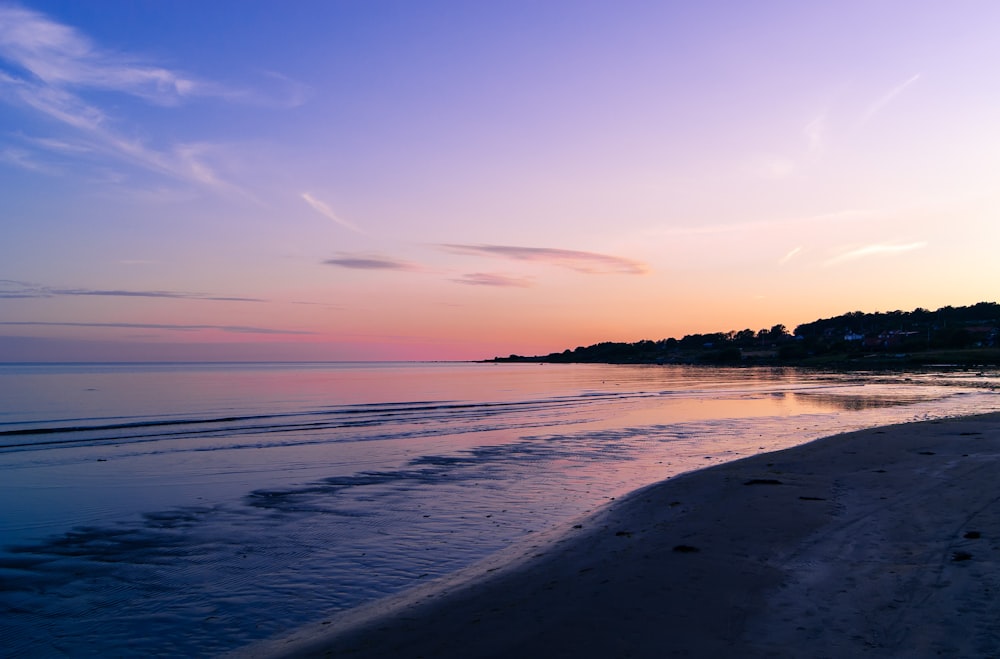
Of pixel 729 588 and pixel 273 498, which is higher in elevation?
pixel 729 588

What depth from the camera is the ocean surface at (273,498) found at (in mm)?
7322

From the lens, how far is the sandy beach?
17.4 feet

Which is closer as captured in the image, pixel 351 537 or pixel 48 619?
pixel 48 619

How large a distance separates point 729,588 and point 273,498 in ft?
33.0

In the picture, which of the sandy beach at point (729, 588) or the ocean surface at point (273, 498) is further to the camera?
the ocean surface at point (273, 498)

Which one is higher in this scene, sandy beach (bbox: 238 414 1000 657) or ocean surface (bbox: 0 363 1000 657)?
sandy beach (bbox: 238 414 1000 657)

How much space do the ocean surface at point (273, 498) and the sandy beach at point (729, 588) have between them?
1.17 metres

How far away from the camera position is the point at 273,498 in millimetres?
13297

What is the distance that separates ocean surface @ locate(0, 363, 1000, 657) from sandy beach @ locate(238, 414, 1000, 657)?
1173 millimetres

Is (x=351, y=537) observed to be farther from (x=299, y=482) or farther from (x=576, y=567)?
(x=299, y=482)

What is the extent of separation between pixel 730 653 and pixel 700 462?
41.9 feet

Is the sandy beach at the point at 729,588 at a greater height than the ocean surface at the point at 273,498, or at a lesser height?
greater

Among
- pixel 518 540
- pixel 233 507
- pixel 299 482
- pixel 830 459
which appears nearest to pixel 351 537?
pixel 518 540

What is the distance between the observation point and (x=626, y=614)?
20.0ft
